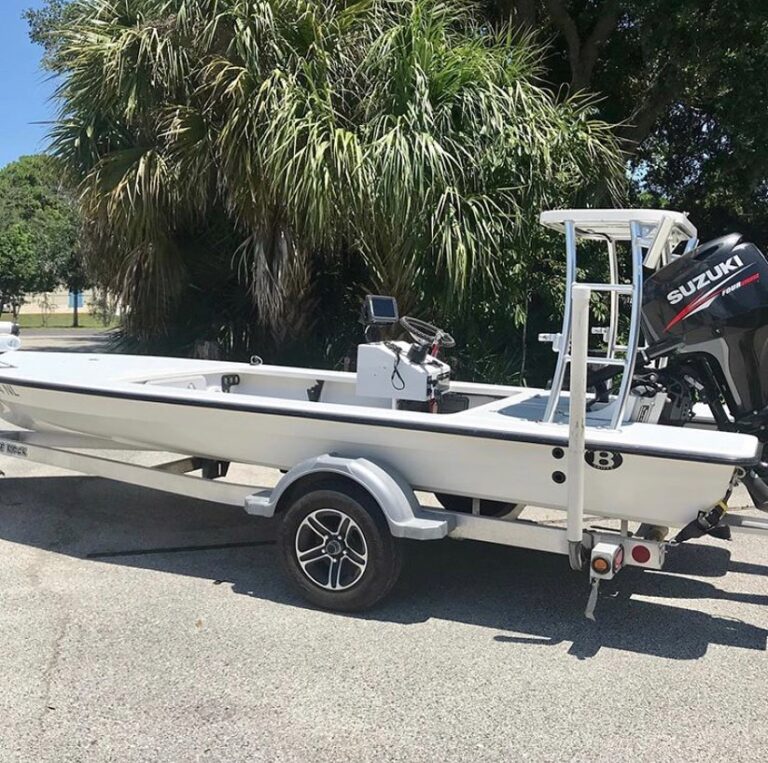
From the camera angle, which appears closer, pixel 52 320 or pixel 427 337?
pixel 427 337

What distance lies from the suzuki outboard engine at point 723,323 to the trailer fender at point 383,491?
1.40 m

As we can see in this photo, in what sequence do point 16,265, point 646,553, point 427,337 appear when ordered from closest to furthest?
point 646,553 → point 427,337 → point 16,265

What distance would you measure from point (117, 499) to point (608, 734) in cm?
436

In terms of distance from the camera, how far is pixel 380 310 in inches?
222

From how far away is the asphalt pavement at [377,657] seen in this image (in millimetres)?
3080

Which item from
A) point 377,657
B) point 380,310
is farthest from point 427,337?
point 377,657

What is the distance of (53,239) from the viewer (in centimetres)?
3544

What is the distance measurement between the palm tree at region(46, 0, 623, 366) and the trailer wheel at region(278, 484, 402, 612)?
4.17 meters

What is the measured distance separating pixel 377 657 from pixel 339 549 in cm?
64

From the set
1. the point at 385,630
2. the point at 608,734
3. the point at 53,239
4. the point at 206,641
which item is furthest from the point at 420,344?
the point at 53,239

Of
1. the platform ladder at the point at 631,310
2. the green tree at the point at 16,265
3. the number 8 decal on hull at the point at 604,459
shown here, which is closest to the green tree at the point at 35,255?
the green tree at the point at 16,265

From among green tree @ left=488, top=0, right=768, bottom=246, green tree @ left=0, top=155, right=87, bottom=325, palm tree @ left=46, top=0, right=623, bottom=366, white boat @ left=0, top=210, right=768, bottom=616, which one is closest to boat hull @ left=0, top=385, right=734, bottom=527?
white boat @ left=0, top=210, right=768, bottom=616

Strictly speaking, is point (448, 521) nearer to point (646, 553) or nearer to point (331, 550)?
point (331, 550)

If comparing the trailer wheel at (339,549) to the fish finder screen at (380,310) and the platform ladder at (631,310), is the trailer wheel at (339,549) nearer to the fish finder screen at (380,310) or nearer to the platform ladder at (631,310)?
the platform ladder at (631,310)
